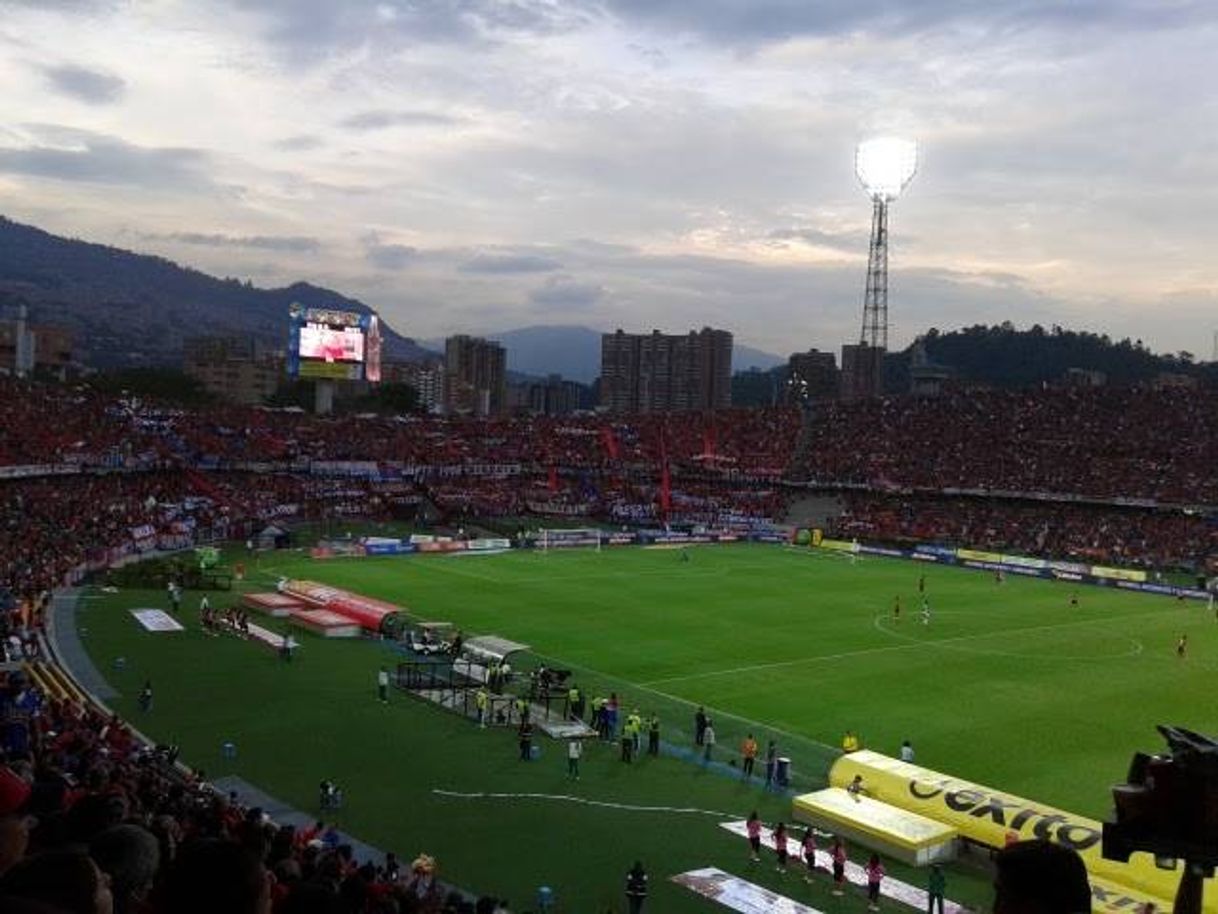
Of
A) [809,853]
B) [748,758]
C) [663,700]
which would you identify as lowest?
[663,700]

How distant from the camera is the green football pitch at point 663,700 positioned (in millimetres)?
23406

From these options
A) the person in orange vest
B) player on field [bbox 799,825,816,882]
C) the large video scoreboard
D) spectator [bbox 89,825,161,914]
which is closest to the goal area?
the large video scoreboard

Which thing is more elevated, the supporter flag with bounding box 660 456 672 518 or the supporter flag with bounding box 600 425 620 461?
the supporter flag with bounding box 600 425 620 461

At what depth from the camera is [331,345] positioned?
286 feet

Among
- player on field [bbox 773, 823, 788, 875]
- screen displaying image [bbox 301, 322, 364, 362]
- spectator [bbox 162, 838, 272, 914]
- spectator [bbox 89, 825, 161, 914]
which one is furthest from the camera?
screen displaying image [bbox 301, 322, 364, 362]

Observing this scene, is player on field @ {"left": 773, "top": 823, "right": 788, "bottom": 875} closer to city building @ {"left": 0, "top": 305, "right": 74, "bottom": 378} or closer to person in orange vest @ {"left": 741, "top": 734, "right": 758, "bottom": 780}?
person in orange vest @ {"left": 741, "top": 734, "right": 758, "bottom": 780}

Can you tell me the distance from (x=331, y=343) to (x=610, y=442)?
26822 millimetres

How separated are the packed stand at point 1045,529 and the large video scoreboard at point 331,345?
1507 inches

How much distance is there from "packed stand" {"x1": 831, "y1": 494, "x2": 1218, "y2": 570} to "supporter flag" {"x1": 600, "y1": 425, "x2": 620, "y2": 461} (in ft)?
70.6

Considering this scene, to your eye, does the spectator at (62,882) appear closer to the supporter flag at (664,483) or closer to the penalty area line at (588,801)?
the penalty area line at (588,801)

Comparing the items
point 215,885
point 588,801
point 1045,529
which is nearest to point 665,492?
point 1045,529

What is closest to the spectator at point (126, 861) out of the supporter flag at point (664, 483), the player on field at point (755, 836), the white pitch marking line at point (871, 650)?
the player on field at point (755, 836)

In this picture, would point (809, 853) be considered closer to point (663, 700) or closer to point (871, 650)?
point (663, 700)

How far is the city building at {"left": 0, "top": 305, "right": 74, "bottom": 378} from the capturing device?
5782 inches
